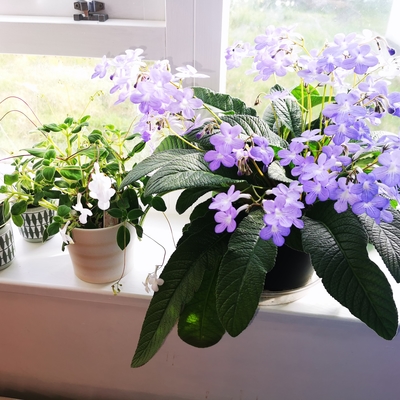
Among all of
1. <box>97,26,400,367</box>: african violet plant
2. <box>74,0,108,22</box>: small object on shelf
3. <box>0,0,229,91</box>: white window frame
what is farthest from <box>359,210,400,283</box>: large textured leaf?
<box>74,0,108,22</box>: small object on shelf

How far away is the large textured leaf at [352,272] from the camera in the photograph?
25.3 inches

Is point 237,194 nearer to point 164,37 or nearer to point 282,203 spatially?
point 282,203

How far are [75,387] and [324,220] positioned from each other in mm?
898

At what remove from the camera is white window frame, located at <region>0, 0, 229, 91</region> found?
99cm

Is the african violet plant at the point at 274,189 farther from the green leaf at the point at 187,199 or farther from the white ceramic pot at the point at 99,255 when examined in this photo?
the white ceramic pot at the point at 99,255

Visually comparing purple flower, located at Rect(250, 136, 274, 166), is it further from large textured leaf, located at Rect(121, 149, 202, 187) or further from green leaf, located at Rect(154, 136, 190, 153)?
green leaf, located at Rect(154, 136, 190, 153)

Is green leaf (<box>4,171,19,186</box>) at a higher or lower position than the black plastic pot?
higher

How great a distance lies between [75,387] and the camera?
1.28 meters

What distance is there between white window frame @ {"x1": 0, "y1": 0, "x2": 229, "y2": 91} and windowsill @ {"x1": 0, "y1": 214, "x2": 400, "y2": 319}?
442 millimetres

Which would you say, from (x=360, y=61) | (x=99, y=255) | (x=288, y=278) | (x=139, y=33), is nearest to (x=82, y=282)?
(x=99, y=255)

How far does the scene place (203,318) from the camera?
0.81 m

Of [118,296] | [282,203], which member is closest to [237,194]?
[282,203]

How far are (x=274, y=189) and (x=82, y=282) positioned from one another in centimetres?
59

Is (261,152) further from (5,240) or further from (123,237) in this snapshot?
(5,240)
